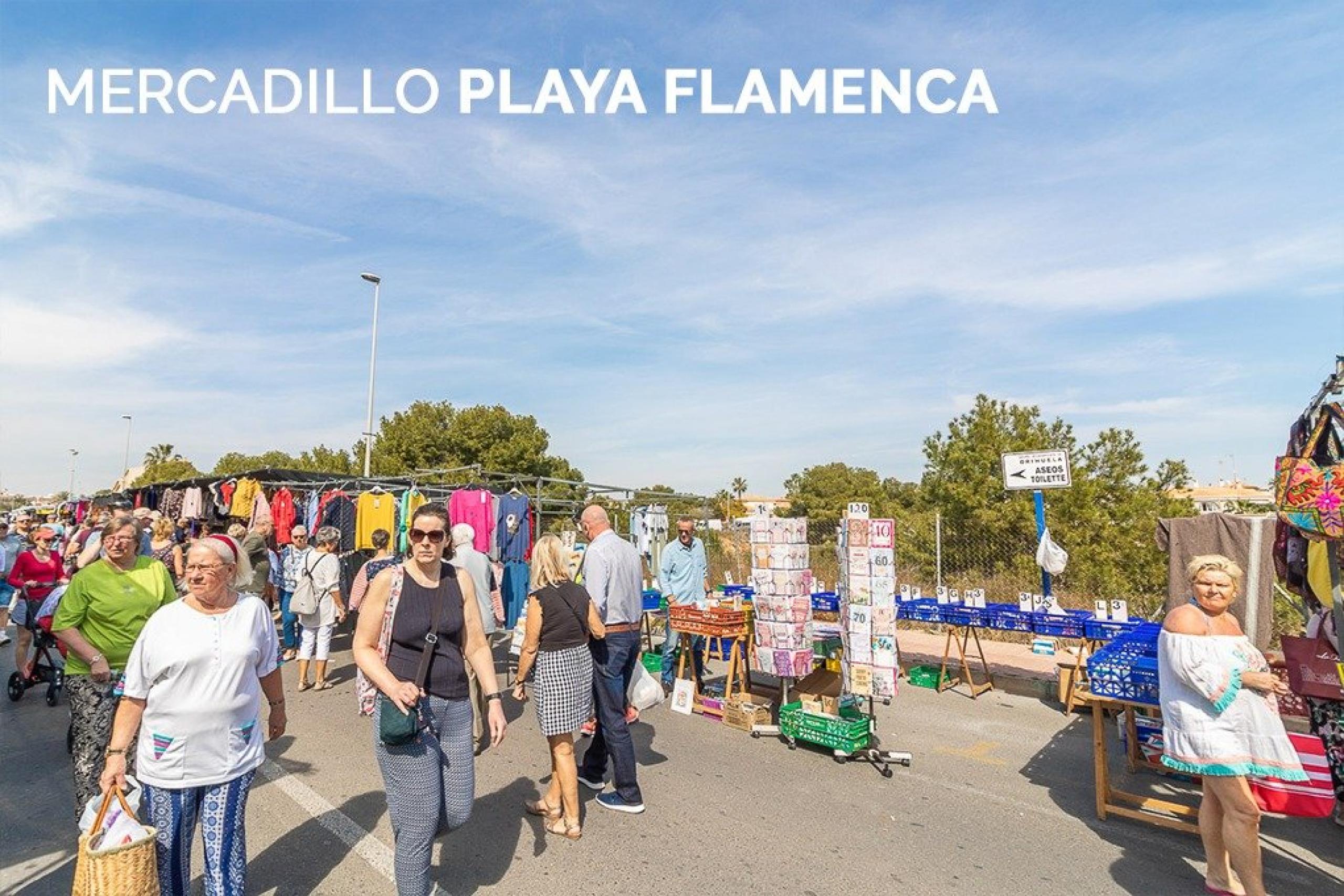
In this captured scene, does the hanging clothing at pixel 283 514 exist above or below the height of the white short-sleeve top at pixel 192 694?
above

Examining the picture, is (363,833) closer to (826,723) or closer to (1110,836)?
(826,723)

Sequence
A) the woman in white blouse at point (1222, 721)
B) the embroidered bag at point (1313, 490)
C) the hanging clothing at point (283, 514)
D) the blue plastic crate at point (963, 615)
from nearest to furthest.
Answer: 1. the woman in white blouse at point (1222, 721)
2. the embroidered bag at point (1313, 490)
3. the blue plastic crate at point (963, 615)
4. the hanging clothing at point (283, 514)

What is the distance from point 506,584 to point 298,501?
492 centimetres

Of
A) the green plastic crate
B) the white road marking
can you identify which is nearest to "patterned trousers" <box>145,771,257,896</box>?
the white road marking

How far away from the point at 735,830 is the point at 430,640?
2.55 metres

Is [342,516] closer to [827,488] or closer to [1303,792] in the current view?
[1303,792]

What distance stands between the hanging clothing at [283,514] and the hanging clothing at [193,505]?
229 cm

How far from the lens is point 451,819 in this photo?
10.5 feet

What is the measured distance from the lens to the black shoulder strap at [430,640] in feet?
10.2

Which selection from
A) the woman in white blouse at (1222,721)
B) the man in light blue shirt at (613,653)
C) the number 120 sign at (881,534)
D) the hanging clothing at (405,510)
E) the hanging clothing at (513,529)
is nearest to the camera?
the woman in white blouse at (1222,721)

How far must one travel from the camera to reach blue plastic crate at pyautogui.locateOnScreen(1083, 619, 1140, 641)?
7.16 metres

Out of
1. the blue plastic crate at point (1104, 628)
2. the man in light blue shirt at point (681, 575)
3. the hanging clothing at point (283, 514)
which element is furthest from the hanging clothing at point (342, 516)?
the blue plastic crate at point (1104, 628)

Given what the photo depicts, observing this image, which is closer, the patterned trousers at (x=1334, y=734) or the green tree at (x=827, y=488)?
the patterned trousers at (x=1334, y=734)

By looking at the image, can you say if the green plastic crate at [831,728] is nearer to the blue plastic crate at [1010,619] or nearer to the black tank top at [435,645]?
the blue plastic crate at [1010,619]
